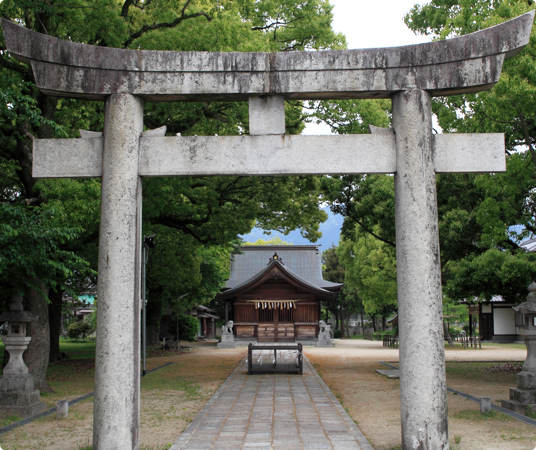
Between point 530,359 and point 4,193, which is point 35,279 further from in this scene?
point 530,359

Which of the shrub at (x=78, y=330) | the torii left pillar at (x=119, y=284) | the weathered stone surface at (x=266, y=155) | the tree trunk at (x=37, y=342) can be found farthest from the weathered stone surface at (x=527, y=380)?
the shrub at (x=78, y=330)

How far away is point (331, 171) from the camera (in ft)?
20.9

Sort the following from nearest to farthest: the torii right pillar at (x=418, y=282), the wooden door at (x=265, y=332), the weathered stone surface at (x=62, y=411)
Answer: the torii right pillar at (x=418, y=282) → the weathered stone surface at (x=62, y=411) → the wooden door at (x=265, y=332)

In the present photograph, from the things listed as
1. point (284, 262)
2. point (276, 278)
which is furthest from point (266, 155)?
point (284, 262)

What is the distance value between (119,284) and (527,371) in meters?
8.03

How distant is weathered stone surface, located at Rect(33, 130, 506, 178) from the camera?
6.34m

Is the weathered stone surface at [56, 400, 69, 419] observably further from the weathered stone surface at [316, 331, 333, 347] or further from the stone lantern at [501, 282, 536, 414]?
the weathered stone surface at [316, 331, 333, 347]

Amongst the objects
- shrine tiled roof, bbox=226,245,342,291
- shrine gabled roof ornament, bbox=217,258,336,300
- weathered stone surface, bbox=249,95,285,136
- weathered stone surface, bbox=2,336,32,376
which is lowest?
weathered stone surface, bbox=2,336,32,376

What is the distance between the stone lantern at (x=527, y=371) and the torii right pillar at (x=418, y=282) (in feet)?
14.6

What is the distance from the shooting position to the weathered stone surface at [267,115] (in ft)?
21.4

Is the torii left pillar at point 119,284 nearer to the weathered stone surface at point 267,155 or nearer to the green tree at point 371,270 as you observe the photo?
the weathered stone surface at point 267,155

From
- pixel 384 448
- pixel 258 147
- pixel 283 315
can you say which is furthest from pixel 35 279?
pixel 283 315

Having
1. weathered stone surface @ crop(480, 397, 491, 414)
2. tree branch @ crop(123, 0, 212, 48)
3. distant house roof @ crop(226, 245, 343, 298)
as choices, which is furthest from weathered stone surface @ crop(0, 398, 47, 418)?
distant house roof @ crop(226, 245, 343, 298)

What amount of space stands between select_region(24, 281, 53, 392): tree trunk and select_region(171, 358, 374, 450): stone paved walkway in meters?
4.16
